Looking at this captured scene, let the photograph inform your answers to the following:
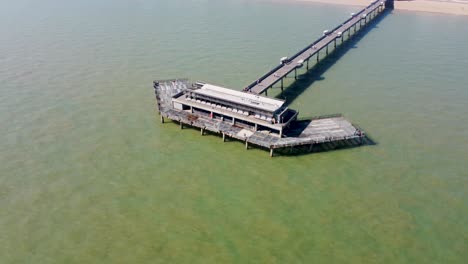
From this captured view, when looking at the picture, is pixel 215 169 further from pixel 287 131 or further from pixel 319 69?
pixel 319 69

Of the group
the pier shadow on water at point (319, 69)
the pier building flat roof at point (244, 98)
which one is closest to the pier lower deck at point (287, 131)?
the pier building flat roof at point (244, 98)

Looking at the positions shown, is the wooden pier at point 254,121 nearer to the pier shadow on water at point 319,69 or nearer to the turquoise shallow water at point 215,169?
the turquoise shallow water at point 215,169

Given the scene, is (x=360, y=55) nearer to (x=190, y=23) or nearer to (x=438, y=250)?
(x=190, y=23)

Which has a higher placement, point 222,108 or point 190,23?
point 190,23

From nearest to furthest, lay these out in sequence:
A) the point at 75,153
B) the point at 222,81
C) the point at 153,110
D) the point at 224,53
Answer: the point at 75,153, the point at 153,110, the point at 222,81, the point at 224,53

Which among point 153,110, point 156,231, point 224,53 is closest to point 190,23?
point 224,53

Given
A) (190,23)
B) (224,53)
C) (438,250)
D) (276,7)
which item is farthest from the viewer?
(276,7)
